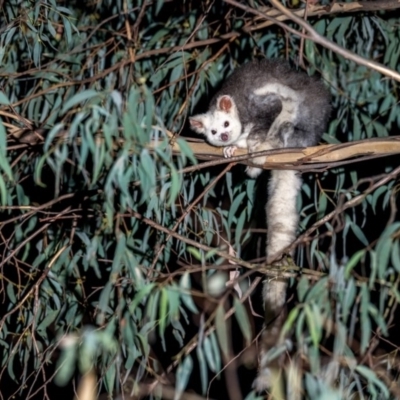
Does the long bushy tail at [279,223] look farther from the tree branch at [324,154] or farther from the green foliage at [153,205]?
the tree branch at [324,154]

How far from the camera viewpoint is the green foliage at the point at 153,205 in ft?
7.72

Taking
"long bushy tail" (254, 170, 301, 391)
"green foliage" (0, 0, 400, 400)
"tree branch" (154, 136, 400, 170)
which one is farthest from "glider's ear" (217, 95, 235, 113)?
"tree branch" (154, 136, 400, 170)

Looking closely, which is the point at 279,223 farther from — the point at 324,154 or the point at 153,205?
the point at 153,205

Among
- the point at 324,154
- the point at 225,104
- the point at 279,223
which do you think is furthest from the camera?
the point at 225,104

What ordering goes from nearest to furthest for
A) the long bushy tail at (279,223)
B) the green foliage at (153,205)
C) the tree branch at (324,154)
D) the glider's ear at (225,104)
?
1. the green foliage at (153,205)
2. the tree branch at (324,154)
3. the long bushy tail at (279,223)
4. the glider's ear at (225,104)

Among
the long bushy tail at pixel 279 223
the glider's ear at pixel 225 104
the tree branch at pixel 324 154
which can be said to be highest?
the glider's ear at pixel 225 104

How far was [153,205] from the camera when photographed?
327 centimetres

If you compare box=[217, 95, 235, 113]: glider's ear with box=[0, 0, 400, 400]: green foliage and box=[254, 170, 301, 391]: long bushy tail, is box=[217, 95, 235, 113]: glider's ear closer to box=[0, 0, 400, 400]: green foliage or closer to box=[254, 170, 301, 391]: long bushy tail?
box=[0, 0, 400, 400]: green foliage

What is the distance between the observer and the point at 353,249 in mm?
5945

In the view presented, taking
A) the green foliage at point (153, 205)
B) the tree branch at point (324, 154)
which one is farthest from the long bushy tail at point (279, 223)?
the tree branch at point (324, 154)

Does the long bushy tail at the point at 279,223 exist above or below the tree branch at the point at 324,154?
below

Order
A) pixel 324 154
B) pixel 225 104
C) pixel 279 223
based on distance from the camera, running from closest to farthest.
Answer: pixel 324 154 → pixel 279 223 → pixel 225 104

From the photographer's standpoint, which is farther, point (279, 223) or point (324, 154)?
point (279, 223)

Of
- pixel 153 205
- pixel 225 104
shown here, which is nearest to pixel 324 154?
pixel 153 205
